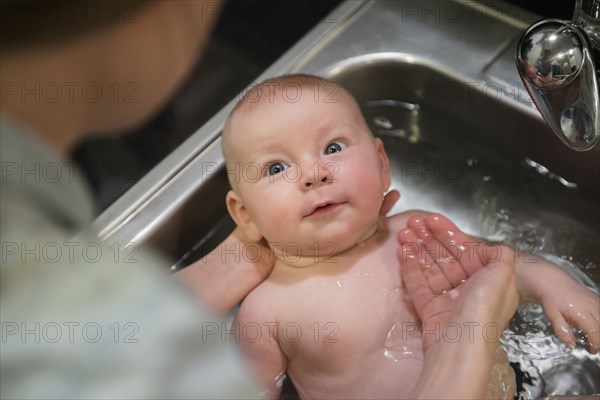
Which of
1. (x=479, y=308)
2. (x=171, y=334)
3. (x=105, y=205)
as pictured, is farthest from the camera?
(x=105, y=205)

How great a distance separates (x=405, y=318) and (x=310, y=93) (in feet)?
1.10

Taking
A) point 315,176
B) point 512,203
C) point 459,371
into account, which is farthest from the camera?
point 512,203

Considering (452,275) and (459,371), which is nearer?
(459,371)

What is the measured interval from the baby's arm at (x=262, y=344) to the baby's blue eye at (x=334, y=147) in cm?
22

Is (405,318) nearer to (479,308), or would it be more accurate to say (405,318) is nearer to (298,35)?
(479,308)

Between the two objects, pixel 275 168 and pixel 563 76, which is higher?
pixel 563 76

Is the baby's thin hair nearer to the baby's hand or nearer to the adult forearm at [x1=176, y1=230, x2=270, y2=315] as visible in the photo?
the adult forearm at [x1=176, y1=230, x2=270, y2=315]

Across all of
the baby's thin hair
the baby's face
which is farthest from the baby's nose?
the baby's thin hair

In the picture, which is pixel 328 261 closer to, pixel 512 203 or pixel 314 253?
pixel 314 253

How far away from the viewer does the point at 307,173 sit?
952 millimetres

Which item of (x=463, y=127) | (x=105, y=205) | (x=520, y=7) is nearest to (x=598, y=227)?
(x=463, y=127)

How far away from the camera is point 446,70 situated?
1227 mm

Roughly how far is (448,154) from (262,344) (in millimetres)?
513

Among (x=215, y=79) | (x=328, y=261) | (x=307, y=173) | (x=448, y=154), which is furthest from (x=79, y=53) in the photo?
(x=448, y=154)
